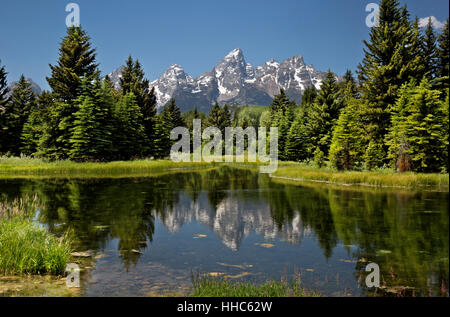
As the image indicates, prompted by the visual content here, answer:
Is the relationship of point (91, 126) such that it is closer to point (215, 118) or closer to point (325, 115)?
point (325, 115)

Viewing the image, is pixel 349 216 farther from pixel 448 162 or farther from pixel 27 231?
pixel 27 231

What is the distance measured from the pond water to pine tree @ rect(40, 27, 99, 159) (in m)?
25.4

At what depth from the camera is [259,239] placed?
13.5 metres

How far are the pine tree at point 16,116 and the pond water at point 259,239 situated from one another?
127 ft

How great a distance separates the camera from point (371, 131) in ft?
134

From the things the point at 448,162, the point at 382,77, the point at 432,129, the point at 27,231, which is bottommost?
the point at 27,231

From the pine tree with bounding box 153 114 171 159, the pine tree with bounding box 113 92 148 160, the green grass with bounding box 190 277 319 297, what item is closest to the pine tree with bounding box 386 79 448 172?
the green grass with bounding box 190 277 319 297

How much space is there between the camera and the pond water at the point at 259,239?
8.80 meters

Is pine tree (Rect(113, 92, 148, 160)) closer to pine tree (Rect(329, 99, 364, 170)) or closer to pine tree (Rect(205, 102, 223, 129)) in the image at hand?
pine tree (Rect(329, 99, 364, 170))

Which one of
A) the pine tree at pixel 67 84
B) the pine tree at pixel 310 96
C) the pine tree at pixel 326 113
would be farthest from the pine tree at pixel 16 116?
the pine tree at pixel 310 96

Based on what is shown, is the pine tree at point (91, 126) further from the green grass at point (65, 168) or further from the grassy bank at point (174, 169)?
the grassy bank at point (174, 169)
